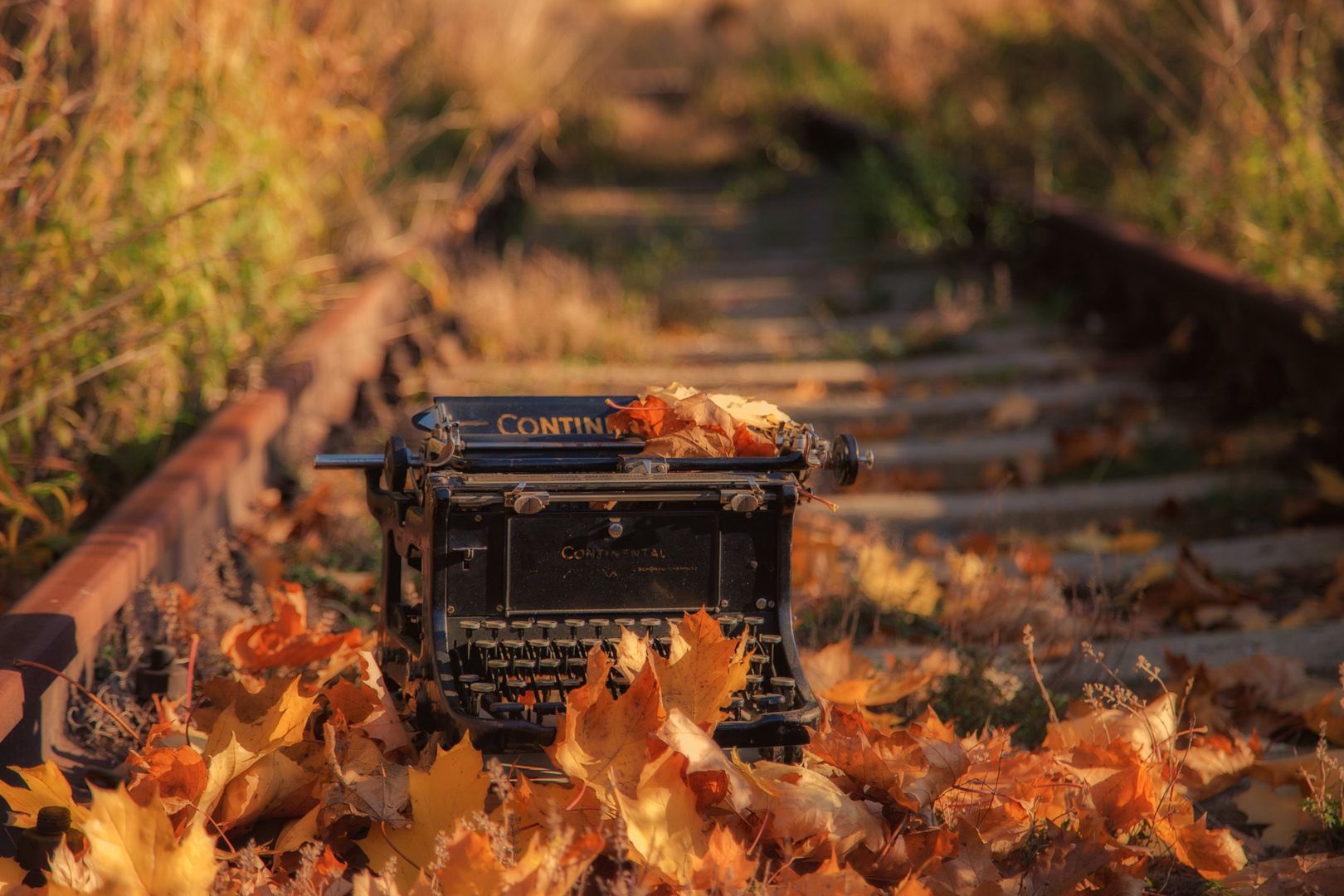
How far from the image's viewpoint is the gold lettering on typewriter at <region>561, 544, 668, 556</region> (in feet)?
6.49

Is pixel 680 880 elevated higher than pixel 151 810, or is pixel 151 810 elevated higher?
pixel 151 810

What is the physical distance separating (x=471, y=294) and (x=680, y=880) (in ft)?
16.3

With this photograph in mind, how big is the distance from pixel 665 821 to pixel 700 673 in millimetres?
254

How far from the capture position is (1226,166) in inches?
229

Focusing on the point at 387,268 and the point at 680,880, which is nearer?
the point at 680,880

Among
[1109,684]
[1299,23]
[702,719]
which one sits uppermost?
[1299,23]

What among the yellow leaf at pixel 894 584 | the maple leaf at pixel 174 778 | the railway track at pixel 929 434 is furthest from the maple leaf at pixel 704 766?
the yellow leaf at pixel 894 584

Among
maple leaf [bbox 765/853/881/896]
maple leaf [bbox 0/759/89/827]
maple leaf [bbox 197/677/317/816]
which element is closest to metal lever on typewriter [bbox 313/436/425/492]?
maple leaf [bbox 197/677/317/816]

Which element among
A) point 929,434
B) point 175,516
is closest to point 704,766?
point 175,516

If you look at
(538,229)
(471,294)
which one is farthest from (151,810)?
(538,229)

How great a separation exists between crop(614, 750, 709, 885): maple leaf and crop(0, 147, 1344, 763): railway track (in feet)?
3.33

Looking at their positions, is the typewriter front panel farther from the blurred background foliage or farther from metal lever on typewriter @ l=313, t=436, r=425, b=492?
the blurred background foliage

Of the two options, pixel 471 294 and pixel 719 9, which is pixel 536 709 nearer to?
pixel 471 294

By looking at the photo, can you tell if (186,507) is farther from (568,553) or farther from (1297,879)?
(1297,879)
